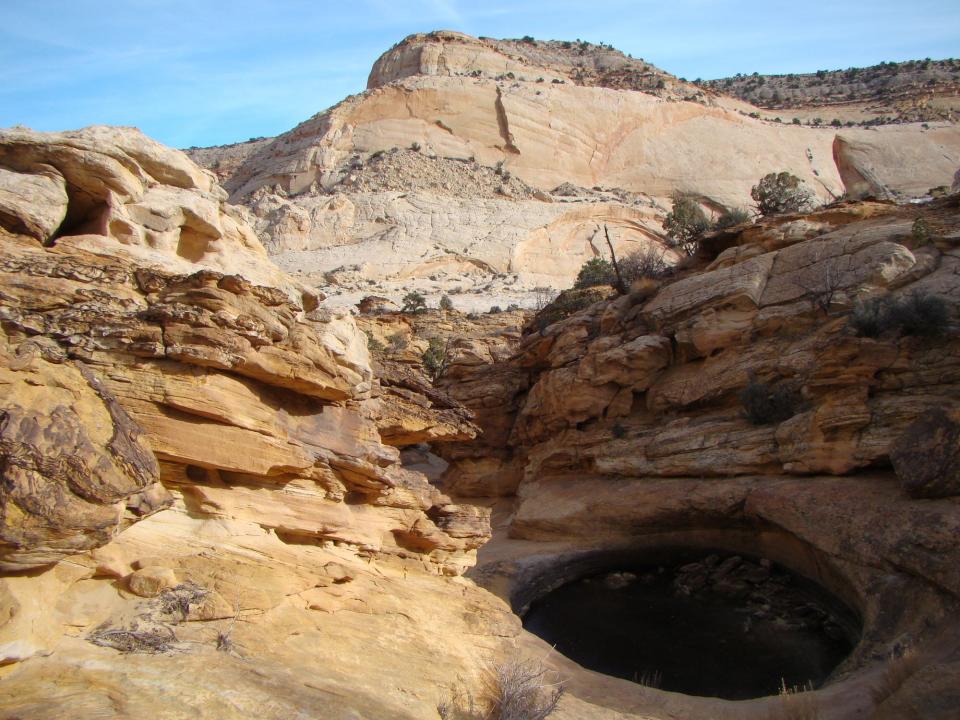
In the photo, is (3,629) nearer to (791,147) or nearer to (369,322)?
(369,322)

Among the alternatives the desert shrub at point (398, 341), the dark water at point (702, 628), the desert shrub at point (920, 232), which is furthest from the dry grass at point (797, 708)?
the desert shrub at point (398, 341)

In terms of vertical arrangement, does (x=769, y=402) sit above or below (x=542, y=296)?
below

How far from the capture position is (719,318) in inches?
644

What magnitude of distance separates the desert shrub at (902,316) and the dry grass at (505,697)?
9011mm

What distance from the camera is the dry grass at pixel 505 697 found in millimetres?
7020

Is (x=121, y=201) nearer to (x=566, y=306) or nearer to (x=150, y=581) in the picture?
(x=150, y=581)

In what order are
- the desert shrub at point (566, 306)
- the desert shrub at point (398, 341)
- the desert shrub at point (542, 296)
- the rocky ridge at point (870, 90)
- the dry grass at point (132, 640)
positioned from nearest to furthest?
the dry grass at point (132, 640), the desert shrub at point (566, 306), the desert shrub at point (398, 341), the desert shrub at point (542, 296), the rocky ridge at point (870, 90)

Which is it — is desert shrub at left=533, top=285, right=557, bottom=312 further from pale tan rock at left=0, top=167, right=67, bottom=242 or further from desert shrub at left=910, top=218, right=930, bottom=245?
pale tan rock at left=0, top=167, right=67, bottom=242

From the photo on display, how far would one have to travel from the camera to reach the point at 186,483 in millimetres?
6977

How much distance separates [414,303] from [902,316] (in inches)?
839

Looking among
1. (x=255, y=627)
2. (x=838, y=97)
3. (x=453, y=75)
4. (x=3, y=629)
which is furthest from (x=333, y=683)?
(x=838, y=97)

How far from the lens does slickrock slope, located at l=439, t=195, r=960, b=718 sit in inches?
386

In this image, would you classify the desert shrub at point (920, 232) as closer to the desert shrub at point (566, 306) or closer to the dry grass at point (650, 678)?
the desert shrub at point (566, 306)

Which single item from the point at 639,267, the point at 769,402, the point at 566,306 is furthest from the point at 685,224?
Result: the point at 769,402
